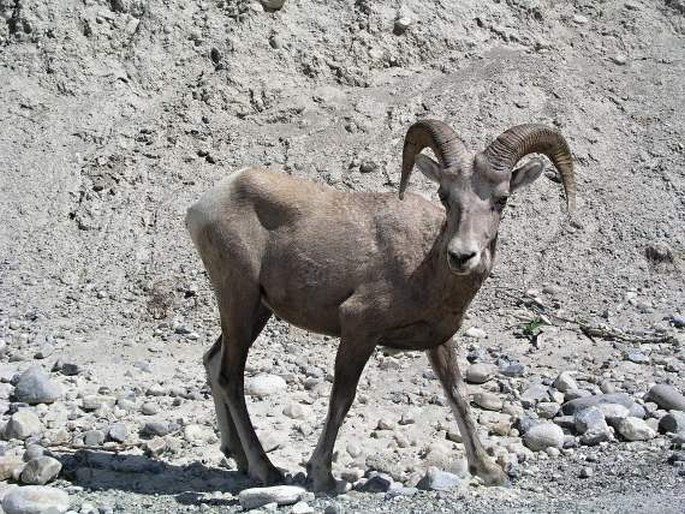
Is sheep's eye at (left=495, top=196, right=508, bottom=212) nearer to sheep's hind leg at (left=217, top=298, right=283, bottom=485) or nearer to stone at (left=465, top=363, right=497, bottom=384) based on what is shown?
sheep's hind leg at (left=217, top=298, right=283, bottom=485)

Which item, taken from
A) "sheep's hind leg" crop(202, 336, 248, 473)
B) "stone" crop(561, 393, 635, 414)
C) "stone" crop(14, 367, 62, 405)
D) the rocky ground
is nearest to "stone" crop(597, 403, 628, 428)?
the rocky ground

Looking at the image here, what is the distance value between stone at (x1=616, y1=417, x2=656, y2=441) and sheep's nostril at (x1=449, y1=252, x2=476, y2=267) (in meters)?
3.26

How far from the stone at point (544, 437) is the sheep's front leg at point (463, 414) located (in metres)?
1.02

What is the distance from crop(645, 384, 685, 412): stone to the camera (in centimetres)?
1173

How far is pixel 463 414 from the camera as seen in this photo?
33.0ft

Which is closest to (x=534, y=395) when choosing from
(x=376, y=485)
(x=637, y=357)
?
(x=637, y=357)

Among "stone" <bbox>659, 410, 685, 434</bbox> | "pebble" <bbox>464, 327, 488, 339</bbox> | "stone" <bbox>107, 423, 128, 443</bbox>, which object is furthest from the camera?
"pebble" <bbox>464, 327, 488, 339</bbox>

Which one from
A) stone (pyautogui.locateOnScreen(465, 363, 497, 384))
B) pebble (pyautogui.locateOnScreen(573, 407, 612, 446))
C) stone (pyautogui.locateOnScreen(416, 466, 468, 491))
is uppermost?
stone (pyautogui.locateOnScreen(465, 363, 497, 384))

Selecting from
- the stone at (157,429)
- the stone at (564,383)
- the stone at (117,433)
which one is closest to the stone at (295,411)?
the stone at (157,429)

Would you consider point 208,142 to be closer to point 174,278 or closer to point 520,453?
point 174,278

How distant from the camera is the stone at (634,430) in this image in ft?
35.1

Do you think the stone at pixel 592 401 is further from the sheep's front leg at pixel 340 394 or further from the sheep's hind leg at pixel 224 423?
the sheep's hind leg at pixel 224 423

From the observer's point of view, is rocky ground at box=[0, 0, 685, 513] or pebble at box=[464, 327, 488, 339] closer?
rocky ground at box=[0, 0, 685, 513]

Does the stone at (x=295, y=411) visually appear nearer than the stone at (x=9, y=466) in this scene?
No
